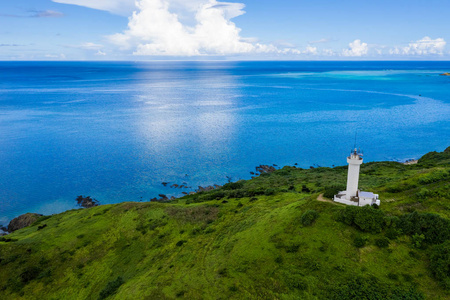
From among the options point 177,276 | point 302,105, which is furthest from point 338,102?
point 177,276

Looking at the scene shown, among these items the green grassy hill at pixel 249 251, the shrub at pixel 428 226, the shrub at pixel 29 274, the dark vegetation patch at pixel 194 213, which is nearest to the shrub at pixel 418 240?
the green grassy hill at pixel 249 251

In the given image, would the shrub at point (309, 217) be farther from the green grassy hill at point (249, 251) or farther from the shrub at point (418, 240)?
the shrub at point (418, 240)

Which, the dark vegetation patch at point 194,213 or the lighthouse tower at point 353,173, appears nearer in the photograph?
the lighthouse tower at point 353,173

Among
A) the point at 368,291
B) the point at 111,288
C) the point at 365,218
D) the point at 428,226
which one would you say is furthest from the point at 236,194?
the point at 368,291

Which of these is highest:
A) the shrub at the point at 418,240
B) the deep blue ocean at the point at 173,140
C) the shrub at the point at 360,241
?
the shrub at the point at 418,240

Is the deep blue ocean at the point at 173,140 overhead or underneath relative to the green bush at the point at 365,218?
underneath

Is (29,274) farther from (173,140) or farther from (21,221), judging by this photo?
(173,140)
